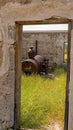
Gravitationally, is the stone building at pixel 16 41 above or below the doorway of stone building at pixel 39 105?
above

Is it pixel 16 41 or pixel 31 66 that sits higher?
pixel 16 41

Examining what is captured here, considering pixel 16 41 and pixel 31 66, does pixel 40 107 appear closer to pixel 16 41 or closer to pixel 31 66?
pixel 16 41

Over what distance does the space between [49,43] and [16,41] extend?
34.5 ft

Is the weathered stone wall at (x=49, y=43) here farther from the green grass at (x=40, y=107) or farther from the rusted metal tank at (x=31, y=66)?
the green grass at (x=40, y=107)

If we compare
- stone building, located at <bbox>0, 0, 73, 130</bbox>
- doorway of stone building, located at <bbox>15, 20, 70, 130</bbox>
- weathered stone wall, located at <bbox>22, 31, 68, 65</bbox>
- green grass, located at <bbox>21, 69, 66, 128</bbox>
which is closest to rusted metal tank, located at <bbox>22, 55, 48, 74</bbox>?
weathered stone wall, located at <bbox>22, 31, 68, 65</bbox>

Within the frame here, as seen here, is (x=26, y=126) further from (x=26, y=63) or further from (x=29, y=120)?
(x=26, y=63)

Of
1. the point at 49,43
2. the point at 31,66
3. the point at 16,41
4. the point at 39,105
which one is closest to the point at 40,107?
the point at 39,105

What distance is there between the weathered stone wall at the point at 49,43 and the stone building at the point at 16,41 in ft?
33.4

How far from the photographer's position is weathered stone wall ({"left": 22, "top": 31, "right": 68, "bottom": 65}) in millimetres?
14000

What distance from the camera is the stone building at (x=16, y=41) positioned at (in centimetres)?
350

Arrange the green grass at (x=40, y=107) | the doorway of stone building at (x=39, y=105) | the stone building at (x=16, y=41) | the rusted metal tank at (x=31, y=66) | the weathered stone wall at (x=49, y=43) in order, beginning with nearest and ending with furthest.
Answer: the stone building at (x=16, y=41) → the doorway of stone building at (x=39, y=105) → the green grass at (x=40, y=107) → the rusted metal tank at (x=31, y=66) → the weathered stone wall at (x=49, y=43)

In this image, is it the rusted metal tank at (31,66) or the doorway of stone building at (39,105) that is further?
the rusted metal tank at (31,66)

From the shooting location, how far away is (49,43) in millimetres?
14227

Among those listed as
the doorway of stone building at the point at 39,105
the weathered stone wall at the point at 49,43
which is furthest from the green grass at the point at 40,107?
the weathered stone wall at the point at 49,43
